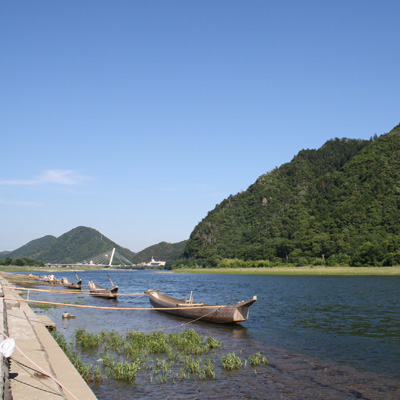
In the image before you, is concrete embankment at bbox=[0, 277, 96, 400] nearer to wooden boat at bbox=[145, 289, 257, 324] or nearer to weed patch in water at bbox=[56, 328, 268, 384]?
weed patch in water at bbox=[56, 328, 268, 384]

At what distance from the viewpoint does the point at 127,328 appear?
23.9 metres

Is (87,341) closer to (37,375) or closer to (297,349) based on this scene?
(37,375)

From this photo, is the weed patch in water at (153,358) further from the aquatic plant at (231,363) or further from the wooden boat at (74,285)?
the wooden boat at (74,285)

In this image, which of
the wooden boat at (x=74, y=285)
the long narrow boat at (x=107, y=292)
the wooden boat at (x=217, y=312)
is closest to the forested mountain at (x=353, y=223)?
the wooden boat at (x=74, y=285)

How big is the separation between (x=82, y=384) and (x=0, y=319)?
214 inches

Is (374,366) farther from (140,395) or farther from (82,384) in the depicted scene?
(82,384)

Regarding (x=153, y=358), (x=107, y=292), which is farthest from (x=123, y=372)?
(x=107, y=292)

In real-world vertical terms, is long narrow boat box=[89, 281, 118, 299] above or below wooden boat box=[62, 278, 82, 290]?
above

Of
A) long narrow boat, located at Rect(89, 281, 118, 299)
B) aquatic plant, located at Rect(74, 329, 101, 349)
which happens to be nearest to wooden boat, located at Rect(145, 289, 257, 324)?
aquatic plant, located at Rect(74, 329, 101, 349)

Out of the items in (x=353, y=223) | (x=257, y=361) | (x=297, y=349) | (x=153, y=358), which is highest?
(x=353, y=223)

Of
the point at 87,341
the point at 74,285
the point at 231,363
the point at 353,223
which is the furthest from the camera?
the point at 353,223

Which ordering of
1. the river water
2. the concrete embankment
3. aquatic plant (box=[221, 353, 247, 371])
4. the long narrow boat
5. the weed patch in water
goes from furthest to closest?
the long narrow boat
aquatic plant (box=[221, 353, 247, 371])
the weed patch in water
the river water
the concrete embankment

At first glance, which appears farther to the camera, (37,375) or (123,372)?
(123,372)

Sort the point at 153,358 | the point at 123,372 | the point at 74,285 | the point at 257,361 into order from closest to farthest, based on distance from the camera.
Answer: the point at 123,372 → the point at 257,361 → the point at 153,358 → the point at 74,285
